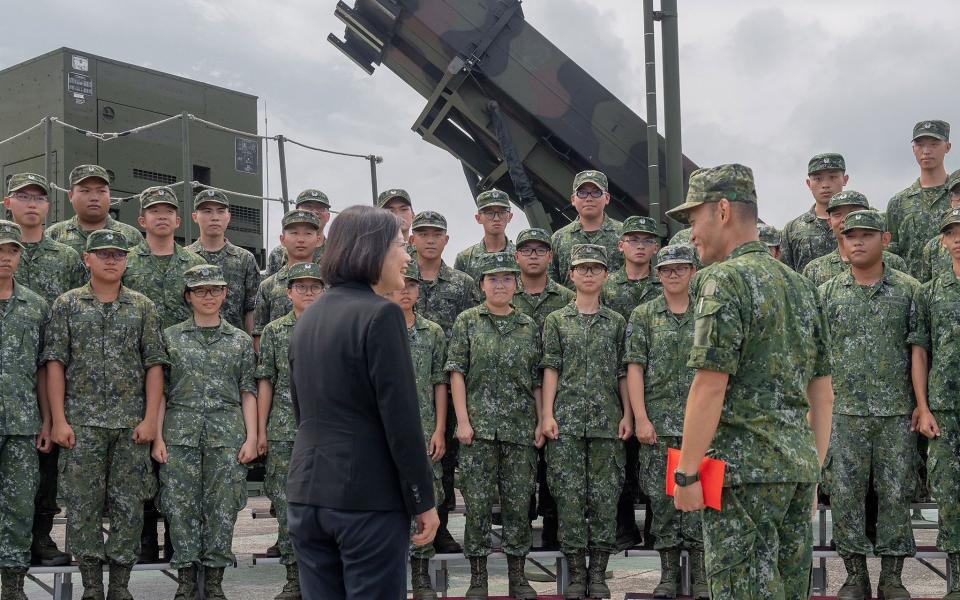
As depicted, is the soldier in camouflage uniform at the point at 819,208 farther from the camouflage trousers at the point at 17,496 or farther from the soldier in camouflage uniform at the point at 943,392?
the camouflage trousers at the point at 17,496

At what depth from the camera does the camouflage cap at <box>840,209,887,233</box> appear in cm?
460

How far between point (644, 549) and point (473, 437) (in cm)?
106

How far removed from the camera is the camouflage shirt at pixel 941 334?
4488 millimetres

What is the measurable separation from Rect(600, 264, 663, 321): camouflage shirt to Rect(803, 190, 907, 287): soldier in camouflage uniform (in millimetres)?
794

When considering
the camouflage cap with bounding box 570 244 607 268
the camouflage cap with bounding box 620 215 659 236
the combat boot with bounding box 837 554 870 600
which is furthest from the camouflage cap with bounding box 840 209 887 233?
the combat boot with bounding box 837 554 870 600

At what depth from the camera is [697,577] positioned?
4633 mm

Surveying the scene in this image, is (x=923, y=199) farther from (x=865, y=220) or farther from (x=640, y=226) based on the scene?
(x=640, y=226)

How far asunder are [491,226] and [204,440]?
2039 mm

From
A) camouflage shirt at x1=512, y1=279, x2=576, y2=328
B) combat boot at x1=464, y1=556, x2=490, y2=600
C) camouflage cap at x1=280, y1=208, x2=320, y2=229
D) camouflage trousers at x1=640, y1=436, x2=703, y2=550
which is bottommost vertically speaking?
combat boot at x1=464, y1=556, x2=490, y2=600

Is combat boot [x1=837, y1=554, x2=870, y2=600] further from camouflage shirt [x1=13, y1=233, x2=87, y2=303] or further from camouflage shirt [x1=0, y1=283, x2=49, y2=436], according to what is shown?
camouflage shirt [x1=13, y1=233, x2=87, y2=303]

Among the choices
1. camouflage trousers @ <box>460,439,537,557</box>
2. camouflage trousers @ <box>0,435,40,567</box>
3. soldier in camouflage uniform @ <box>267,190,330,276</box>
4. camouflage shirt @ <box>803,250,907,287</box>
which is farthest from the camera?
soldier in camouflage uniform @ <box>267,190,330,276</box>

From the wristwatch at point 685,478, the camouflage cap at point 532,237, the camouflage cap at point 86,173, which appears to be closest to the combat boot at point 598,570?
the camouflage cap at point 532,237

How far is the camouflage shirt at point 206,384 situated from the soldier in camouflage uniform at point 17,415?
0.58 m

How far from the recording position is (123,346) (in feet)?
15.3
